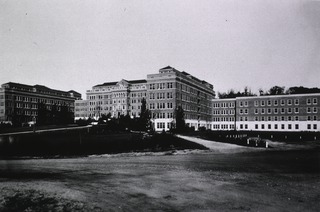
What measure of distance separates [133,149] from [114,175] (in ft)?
54.7

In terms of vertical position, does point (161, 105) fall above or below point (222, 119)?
above

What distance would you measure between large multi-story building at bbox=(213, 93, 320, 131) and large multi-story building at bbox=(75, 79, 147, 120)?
110ft

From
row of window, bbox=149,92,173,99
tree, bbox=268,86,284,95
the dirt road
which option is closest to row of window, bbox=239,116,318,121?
row of window, bbox=149,92,173,99

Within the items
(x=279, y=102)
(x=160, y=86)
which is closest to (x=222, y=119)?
(x=279, y=102)

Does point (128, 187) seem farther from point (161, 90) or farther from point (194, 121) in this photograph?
point (194, 121)

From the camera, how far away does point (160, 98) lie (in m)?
87.6

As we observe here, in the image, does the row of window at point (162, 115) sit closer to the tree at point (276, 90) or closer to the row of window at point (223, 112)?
the row of window at point (223, 112)

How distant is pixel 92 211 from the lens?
327 inches

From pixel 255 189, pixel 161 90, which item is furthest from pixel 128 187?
pixel 161 90

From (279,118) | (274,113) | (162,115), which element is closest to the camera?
(162,115)

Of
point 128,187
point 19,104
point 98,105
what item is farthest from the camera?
point 98,105

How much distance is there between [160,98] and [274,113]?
124 ft

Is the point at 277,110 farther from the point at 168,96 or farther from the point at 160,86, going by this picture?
the point at 160,86

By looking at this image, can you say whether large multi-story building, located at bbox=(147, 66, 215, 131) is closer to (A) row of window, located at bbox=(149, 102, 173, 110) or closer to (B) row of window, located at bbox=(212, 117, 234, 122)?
(A) row of window, located at bbox=(149, 102, 173, 110)
